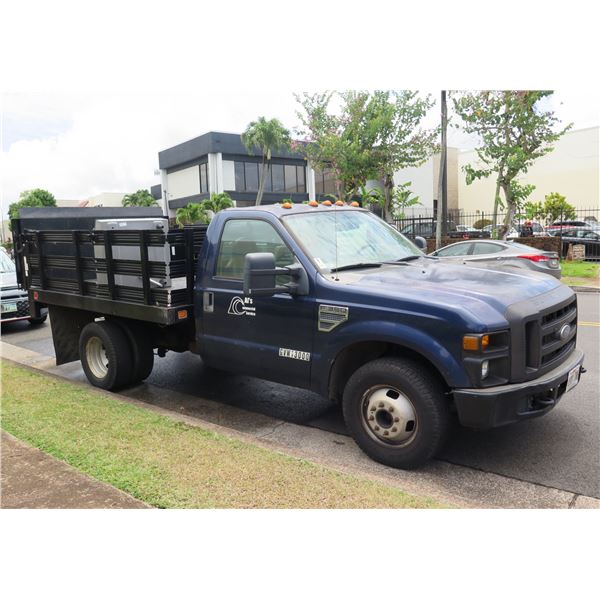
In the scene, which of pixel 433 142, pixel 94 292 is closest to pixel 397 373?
pixel 94 292

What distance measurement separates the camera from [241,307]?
16.5ft

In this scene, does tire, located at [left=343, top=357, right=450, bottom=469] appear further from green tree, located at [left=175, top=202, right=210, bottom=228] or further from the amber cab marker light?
green tree, located at [left=175, top=202, right=210, bottom=228]

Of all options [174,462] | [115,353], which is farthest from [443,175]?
[174,462]

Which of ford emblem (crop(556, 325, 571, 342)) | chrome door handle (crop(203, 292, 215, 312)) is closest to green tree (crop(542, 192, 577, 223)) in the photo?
ford emblem (crop(556, 325, 571, 342))

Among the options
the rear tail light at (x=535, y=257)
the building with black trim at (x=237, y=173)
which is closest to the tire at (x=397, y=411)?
the rear tail light at (x=535, y=257)

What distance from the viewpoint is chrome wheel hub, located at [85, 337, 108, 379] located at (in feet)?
21.4

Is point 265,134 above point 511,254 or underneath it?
above

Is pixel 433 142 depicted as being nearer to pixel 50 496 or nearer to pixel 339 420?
Answer: pixel 339 420

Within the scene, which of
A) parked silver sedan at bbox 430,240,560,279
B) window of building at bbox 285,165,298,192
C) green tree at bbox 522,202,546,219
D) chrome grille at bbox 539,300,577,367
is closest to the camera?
chrome grille at bbox 539,300,577,367

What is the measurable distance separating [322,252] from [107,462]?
2.31m

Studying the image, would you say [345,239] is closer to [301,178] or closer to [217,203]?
[217,203]

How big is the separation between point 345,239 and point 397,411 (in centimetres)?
170

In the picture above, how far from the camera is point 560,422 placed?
4977 mm

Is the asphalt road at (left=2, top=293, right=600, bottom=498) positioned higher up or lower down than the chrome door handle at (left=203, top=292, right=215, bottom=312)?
lower down
